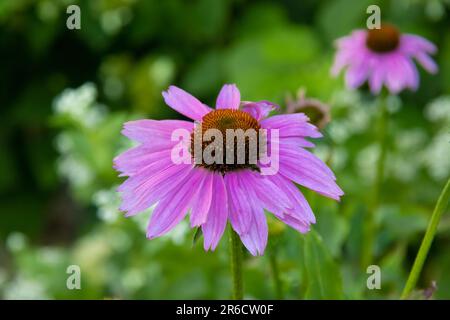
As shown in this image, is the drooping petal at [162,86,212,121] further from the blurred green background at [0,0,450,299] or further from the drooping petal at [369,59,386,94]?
the drooping petal at [369,59,386,94]

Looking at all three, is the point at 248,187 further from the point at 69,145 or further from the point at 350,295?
the point at 69,145

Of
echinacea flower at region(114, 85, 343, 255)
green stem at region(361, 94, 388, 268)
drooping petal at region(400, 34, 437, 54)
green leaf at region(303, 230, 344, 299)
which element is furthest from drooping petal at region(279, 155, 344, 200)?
drooping petal at region(400, 34, 437, 54)

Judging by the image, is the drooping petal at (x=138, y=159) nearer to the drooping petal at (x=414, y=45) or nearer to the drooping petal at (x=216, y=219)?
Result: the drooping petal at (x=216, y=219)

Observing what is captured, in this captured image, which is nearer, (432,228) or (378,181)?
(432,228)

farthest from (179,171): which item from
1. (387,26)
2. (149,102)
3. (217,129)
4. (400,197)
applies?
(149,102)

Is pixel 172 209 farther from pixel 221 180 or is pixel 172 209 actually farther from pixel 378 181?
pixel 378 181

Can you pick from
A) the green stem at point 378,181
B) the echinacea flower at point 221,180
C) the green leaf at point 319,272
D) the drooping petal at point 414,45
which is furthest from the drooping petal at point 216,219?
the drooping petal at point 414,45

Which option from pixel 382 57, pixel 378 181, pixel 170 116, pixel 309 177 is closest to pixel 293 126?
pixel 309 177

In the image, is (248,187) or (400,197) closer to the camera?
(248,187)
